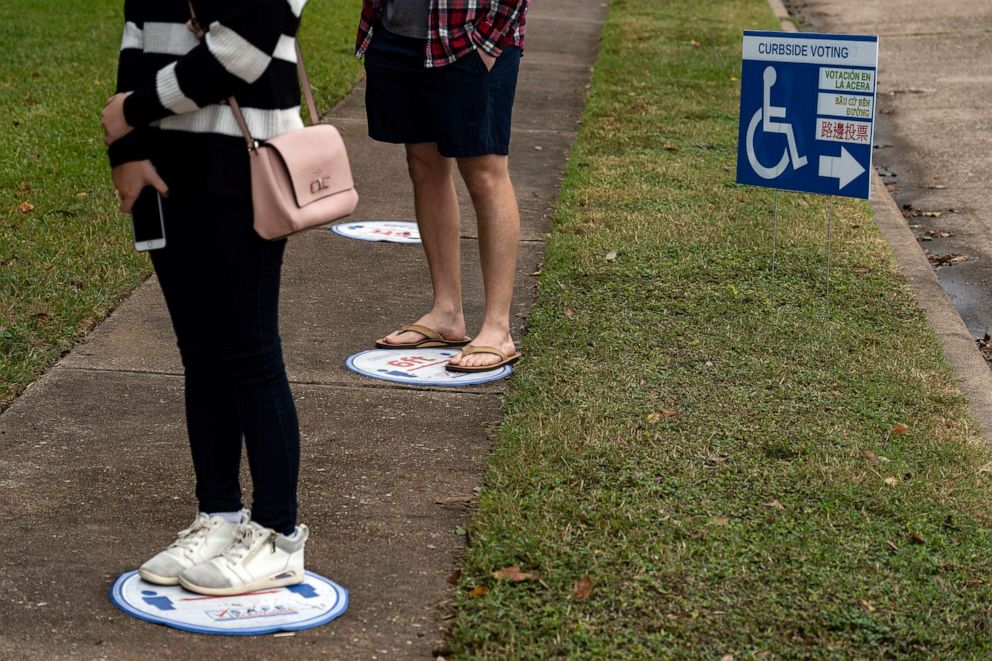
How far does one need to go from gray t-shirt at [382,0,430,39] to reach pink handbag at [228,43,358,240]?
5.21 feet

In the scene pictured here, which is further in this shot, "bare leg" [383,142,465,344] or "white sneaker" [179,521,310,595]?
"bare leg" [383,142,465,344]

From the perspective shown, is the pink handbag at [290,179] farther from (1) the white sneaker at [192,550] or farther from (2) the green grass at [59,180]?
(2) the green grass at [59,180]

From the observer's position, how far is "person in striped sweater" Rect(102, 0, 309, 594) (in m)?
2.80

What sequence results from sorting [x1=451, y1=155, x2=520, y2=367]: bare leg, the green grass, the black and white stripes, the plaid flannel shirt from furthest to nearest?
1. the green grass
2. [x1=451, y1=155, x2=520, y2=367]: bare leg
3. the plaid flannel shirt
4. the black and white stripes

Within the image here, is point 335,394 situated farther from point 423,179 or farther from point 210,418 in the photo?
point 210,418

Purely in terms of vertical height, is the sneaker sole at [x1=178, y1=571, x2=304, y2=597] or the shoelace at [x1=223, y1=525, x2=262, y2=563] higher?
the shoelace at [x1=223, y1=525, x2=262, y2=563]

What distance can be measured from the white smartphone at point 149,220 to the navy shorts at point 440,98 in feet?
5.85

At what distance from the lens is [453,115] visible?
457 centimetres

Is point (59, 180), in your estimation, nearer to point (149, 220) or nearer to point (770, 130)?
point (770, 130)

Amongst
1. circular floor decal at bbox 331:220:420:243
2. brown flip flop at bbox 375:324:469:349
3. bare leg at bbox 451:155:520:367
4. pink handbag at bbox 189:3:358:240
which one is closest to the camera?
pink handbag at bbox 189:3:358:240

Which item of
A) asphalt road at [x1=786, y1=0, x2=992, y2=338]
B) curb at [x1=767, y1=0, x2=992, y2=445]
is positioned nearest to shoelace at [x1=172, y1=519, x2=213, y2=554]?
curb at [x1=767, y1=0, x2=992, y2=445]

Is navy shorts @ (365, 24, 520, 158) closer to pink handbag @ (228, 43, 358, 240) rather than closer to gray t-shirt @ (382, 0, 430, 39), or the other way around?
gray t-shirt @ (382, 0, 430, 39)

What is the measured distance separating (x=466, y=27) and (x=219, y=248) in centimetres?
184

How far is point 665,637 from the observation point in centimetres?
306
